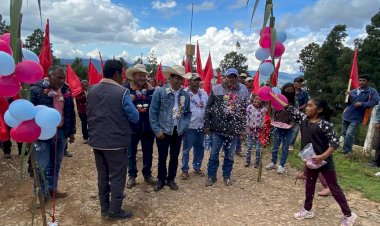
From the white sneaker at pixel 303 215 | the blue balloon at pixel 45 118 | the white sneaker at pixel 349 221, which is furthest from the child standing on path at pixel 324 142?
the blue balloon at pixel 45 118

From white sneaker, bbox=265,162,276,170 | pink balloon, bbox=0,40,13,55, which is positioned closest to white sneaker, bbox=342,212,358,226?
white sneaker, bbox=265,162,276,170

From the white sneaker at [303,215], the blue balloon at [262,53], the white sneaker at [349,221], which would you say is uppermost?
the blue balloon at [262,53]

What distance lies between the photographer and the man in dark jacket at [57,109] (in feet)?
14.2

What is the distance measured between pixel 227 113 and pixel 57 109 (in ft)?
8.42

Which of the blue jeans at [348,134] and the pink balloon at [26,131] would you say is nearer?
the pink balloon at [26,131]

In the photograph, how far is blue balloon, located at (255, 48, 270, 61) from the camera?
199 inches

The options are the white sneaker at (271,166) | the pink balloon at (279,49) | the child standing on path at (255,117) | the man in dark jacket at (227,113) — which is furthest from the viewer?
the white sneaker at (271,166)

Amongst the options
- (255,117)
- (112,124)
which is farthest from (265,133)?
(112,124)

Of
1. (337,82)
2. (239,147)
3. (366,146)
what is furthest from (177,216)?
(337,82)

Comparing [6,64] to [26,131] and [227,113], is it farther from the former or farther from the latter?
[227,113]

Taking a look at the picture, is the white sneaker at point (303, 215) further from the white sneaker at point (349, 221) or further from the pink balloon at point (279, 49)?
the pink balloon at point (279, 49)

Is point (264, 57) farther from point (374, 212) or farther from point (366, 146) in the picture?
point (366, 146)

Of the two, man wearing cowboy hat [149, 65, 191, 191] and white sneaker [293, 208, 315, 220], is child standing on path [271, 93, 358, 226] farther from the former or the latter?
man wearing cowboy hat [149, 65, 191, 191]

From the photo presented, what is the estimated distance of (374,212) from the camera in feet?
15.4
